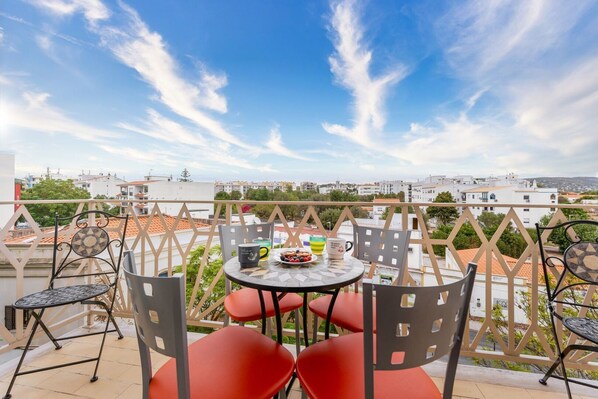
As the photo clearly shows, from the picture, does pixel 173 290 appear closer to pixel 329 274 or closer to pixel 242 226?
pixel 329 274

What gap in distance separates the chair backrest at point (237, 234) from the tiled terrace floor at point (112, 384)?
1.00 m

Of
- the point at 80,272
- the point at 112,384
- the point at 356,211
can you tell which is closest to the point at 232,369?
the point at 112,384

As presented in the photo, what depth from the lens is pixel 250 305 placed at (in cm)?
164

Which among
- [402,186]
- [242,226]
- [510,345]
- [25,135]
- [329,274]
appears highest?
[25,135]

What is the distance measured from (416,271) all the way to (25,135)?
34.1ft

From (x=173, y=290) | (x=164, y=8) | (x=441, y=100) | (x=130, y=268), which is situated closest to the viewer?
(x=173, y=290)

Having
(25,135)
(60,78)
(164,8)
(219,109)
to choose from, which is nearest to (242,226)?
(164,8)

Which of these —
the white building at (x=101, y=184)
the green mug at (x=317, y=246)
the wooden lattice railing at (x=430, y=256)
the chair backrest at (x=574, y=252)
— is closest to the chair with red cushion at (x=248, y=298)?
the wooden lattice railing at (x=430, y=256)

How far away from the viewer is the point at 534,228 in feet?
5.96

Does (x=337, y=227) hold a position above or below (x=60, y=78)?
below

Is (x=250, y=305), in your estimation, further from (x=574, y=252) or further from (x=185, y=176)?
(x=185, y=176)

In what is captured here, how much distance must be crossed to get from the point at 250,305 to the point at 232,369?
628mm

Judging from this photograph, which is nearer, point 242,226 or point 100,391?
point 100,391

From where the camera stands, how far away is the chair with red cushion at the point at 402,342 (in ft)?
2.34
